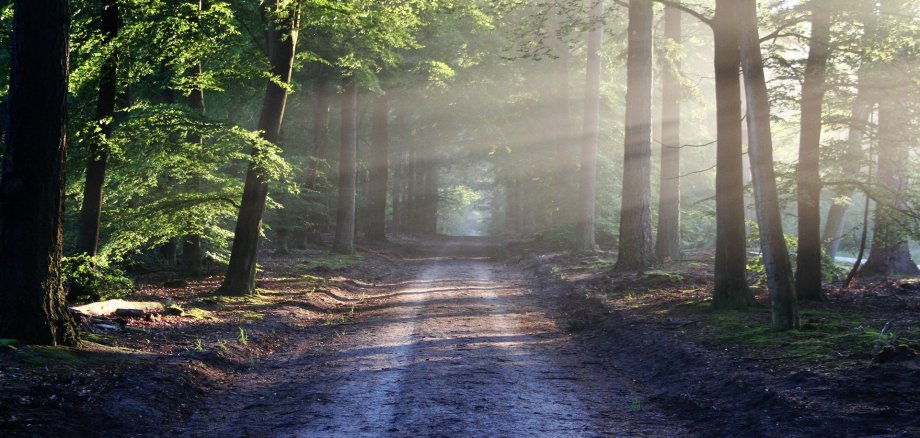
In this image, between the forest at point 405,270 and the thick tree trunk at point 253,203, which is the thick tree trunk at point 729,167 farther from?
the thick tree trunk at point 253,203

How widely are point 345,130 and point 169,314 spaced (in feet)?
53.7

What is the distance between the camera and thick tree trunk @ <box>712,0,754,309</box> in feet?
41.5

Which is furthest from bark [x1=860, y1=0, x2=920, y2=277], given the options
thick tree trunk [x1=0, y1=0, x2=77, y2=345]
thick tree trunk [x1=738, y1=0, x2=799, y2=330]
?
thick tree trunk [x1=0, y1=0, x2=77, y2=345]

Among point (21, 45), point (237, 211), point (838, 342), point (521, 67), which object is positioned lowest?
point (838, 342)

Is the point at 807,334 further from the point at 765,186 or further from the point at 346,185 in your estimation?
the point at 346,185

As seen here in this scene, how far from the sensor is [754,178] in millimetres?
10375

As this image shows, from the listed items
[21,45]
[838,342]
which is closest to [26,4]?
[21,45]

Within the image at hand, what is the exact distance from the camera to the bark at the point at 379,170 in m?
36.0

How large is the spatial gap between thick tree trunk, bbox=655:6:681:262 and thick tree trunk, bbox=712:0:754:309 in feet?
30.1

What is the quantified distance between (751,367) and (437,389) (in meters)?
3.69

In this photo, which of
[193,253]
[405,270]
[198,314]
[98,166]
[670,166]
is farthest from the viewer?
[405,270]

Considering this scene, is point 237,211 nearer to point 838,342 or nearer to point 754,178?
point 754,178

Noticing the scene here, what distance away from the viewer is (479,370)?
9.00 m

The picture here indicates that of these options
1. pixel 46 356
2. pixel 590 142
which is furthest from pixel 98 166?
pixel 590 142
